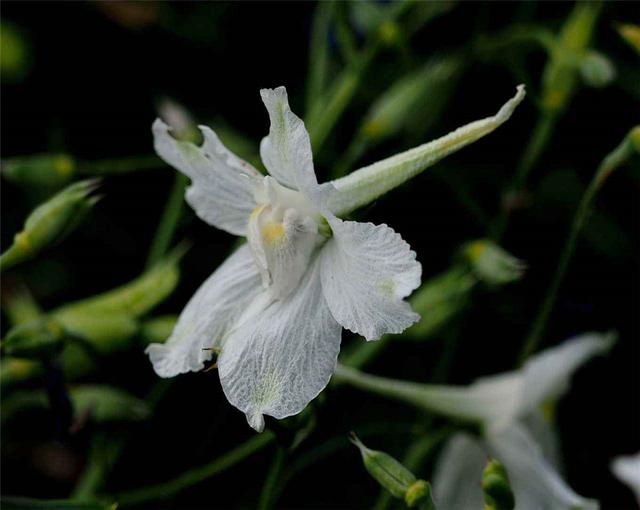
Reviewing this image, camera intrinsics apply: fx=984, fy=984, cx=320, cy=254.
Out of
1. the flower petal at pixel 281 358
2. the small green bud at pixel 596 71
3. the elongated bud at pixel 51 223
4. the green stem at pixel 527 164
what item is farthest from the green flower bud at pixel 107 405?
the small green bud at pixel 596 71

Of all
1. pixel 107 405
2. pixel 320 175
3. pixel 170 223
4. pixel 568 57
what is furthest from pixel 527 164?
pixel 107 405

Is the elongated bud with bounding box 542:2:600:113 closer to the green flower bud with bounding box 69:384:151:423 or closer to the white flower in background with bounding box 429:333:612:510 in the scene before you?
the white flower in background with bounding box 429:333:612:510

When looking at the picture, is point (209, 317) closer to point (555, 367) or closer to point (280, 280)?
point (280, 280)

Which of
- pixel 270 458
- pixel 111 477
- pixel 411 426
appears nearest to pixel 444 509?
pixel 411 426

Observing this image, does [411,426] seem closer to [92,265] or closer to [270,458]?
[270,458]

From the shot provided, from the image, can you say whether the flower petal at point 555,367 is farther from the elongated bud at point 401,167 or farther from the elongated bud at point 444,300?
the elongated bud at point 401,167

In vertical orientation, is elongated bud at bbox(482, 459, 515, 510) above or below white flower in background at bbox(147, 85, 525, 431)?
below

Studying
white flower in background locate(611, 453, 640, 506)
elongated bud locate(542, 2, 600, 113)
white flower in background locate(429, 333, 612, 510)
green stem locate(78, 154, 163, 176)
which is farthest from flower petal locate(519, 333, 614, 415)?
green stem locate(78, 154, 163, 176)
